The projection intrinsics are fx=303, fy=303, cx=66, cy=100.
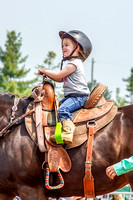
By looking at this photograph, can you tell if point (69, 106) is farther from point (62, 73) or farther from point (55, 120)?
point (62, 73)

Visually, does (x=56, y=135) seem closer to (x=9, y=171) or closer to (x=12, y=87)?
(x=9, y=171)

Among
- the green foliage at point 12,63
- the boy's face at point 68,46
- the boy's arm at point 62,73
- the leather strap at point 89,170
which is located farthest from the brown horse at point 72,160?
the green foliage at point 12,63

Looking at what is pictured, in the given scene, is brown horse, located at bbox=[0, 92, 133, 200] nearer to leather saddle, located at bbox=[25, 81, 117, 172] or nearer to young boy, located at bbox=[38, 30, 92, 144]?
leather saddle, located at bbox=[25, 81, 117, 172]

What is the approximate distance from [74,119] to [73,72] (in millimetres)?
720

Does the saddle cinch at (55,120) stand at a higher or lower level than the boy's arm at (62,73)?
lower

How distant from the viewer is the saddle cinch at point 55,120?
4.18m

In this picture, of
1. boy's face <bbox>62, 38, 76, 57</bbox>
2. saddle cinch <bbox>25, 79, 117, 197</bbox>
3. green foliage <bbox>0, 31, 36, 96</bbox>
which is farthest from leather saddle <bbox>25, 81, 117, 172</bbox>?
green foliage <bbox>0, 31, 36, 96</bbox>

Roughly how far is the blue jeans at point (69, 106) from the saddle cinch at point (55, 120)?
0.08 meters

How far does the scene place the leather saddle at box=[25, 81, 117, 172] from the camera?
4180 millimetres

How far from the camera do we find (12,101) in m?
4.64

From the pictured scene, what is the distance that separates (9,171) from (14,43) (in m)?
44.6

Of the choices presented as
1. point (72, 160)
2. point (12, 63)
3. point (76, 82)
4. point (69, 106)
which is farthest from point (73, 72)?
point (12, 63)

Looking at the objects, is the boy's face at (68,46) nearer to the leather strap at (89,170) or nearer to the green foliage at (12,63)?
the leather strap at (89,170)

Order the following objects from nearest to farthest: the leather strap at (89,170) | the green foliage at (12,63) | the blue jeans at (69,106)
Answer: the leather strap at (89,170), the blue jeans at (69,106), the green foliage at (12,63)
